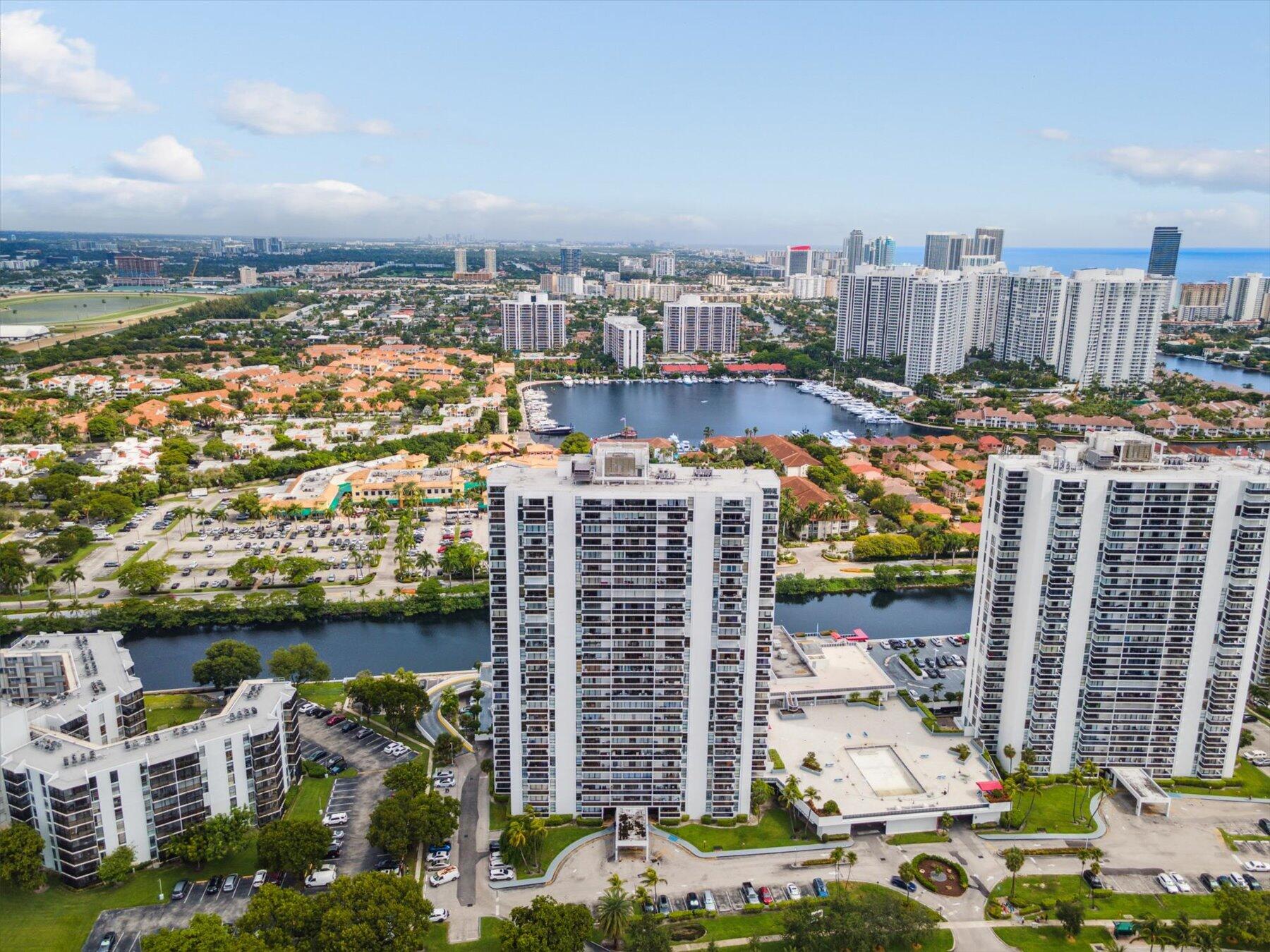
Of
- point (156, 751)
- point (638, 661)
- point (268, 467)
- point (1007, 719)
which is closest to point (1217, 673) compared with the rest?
point (1007, 719)

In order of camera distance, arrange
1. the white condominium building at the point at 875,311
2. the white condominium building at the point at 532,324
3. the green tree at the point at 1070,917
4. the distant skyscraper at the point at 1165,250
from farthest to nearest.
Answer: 1. the distant skyscraper at the point at 1165,250
2. the white condominium building at the point at 532,324
3. the white condominium building at the point at 875,311
4. the green tree at the point at 1070,917

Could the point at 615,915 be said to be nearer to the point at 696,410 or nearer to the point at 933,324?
the point at 696,410

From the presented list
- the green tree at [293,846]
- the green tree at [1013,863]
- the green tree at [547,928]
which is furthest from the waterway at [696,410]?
the green tree at [547,928]

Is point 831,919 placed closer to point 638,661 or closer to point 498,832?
point 638,661

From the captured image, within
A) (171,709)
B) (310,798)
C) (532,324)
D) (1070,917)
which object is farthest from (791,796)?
(532,324)

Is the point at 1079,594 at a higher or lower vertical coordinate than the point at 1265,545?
lower

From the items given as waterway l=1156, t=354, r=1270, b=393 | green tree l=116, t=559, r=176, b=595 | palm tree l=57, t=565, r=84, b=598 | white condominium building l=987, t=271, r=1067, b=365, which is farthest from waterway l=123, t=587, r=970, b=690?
waterway l=1156, t=354, r=1270, b=393

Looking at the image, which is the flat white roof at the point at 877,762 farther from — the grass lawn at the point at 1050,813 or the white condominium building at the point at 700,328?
the white condominium building at the point at 700,328
